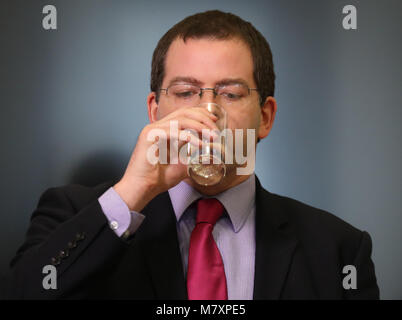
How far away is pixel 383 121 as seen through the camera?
1618mm

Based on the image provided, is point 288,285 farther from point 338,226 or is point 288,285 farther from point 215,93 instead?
point 215,93

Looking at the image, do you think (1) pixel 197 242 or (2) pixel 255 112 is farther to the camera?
(2) pixel 255 112

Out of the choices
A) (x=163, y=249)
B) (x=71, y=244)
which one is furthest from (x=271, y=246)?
(x=71, y=244)

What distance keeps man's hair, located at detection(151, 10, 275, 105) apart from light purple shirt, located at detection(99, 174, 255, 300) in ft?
0.98

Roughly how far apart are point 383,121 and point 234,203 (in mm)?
697

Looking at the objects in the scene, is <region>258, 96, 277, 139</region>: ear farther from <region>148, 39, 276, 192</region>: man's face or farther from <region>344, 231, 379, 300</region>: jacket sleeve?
<region>344, 231, 379, 300</region>: jacket sleeve

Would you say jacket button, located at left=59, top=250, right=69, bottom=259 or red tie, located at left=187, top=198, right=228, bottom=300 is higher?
jacket button, located at left=59, top=250, right=69, bottom=259

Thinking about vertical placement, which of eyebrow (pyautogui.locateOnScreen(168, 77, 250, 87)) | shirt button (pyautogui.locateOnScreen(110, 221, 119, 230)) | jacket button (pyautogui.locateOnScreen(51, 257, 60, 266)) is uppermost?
eyebrow (pyautogui.locateOnScreen(168, 77, 250, 87))

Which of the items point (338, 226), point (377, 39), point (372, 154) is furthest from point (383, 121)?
point (338, 226)

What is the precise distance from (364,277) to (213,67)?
27.3 inches

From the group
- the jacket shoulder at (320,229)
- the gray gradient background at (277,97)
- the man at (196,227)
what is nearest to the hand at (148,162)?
the man at (196,227)

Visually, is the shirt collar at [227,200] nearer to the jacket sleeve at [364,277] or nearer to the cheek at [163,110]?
the cheek at [163,110]

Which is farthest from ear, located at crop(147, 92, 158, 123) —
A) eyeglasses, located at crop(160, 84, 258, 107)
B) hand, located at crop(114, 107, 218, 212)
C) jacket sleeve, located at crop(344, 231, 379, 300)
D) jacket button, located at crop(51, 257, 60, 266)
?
jacket sleeve, located at crop(344, 231, 379, 300)

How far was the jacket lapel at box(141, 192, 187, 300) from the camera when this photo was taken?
1099 millimetres
